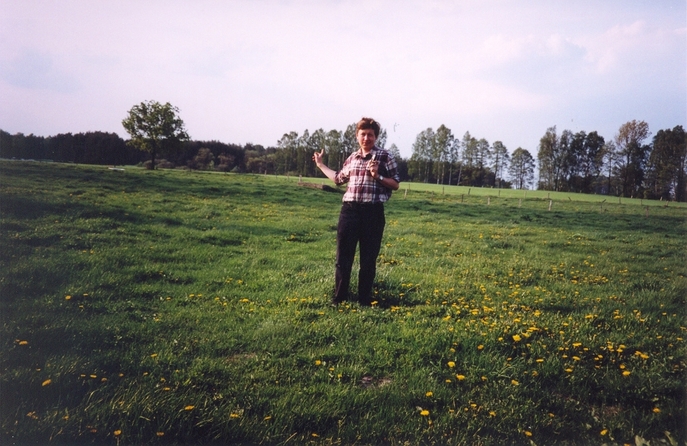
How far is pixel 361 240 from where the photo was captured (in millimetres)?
6312

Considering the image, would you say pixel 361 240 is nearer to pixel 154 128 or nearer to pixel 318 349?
pixel 318 349

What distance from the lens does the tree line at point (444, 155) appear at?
186ft

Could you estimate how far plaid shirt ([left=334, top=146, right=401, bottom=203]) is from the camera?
20.0ft

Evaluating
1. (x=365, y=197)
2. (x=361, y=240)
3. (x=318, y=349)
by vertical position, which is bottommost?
(x=318, y=349)

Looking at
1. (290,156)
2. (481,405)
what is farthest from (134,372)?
(290,156)

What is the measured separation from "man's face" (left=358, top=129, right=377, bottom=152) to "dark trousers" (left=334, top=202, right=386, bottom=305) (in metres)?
0.93

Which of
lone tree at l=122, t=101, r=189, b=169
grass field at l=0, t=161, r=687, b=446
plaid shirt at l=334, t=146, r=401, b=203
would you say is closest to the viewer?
grass field at l=0, t=161, r=687, b=446

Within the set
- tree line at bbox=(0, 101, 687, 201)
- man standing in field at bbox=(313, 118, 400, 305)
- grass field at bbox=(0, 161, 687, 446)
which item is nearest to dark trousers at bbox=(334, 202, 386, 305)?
man standing in field at bbox=(313, 118, 400, 305)

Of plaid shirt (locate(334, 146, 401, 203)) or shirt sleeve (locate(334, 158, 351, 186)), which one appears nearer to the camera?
plaid shirt (locate(334, 146, 401, 203))

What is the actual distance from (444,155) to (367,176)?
92.9m

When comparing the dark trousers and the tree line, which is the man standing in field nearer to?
the dark trousers

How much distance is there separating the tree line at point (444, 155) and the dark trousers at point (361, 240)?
42.1 meters

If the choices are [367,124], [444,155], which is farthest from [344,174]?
[444,155]

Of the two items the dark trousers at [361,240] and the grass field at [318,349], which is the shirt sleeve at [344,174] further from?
the grass field at [318,349]
